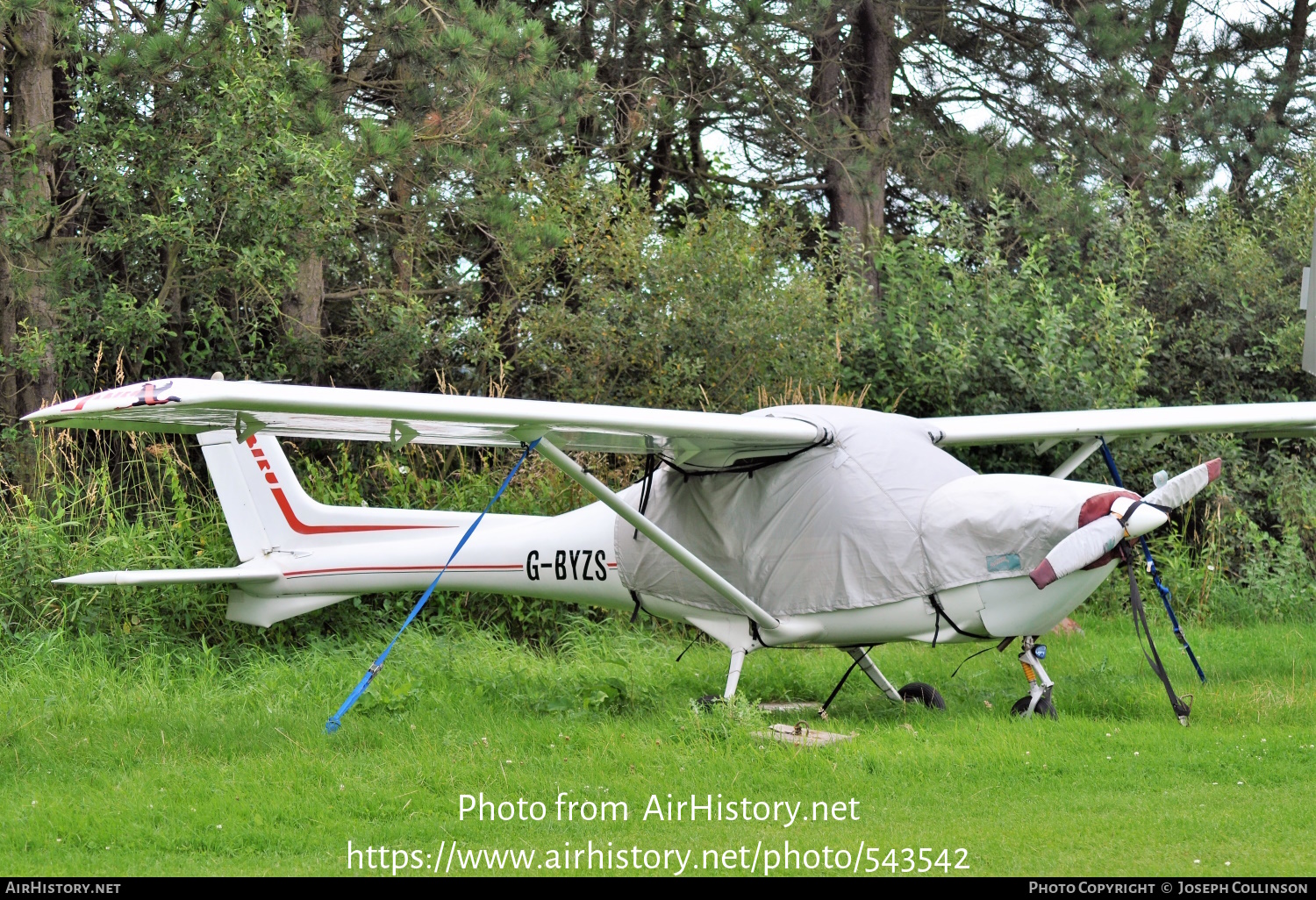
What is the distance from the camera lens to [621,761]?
604cm

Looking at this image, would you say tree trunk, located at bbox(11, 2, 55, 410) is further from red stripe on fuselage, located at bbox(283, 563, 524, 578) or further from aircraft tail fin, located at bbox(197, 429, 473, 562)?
red stripe on fuselage, located at bbox(283, 563, 524, 578)

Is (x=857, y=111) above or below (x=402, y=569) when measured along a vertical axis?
above

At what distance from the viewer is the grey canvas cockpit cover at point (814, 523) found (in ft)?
21.1

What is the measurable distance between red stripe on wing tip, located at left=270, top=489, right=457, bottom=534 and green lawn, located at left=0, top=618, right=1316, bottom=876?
99 centimetres

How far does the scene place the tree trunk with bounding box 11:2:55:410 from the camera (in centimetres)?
982

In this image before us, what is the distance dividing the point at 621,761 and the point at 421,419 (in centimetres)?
196

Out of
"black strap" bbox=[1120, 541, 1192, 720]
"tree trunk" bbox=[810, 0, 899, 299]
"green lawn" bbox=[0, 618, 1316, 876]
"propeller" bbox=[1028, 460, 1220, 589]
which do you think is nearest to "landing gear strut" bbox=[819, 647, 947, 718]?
"green lawn" bbox=[0, 618, 1316, 876]

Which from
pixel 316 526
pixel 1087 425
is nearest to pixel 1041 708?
pixel 1087 425

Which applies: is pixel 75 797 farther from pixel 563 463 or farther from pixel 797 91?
pixel 797 91

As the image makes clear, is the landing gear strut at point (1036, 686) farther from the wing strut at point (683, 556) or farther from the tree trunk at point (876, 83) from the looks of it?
the tree trunk at point (876, 83)

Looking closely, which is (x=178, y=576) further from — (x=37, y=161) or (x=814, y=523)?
(x=37, y=161)

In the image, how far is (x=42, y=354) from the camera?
984 cm

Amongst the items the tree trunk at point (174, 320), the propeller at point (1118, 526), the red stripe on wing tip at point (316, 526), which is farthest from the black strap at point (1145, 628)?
the tree trunk at point (174, 320)

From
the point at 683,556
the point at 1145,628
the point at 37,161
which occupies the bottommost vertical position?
the point at 1145,628
